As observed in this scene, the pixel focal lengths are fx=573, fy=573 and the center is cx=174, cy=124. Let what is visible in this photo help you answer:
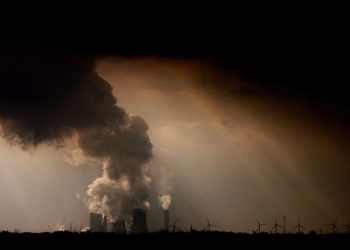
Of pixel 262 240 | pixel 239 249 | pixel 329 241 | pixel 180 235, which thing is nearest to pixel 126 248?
pixel 180 235

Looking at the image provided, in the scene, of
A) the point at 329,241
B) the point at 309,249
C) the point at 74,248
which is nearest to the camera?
the point at 74,248

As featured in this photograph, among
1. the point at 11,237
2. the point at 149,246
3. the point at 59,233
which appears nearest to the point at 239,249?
the point at 149,246

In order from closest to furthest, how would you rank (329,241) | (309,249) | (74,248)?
(74,248) → (309,249) → (329,241)

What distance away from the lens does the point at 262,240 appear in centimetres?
8081

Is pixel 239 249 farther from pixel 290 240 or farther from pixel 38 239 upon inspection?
pixel 38 239

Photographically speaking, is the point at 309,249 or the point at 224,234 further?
the point at 224,234

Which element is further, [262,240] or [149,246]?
[262,240]

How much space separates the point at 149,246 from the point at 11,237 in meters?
18.7

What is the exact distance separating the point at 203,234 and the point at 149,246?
10.7 m

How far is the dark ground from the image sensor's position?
74.1 m

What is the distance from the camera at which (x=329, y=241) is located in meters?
82.8

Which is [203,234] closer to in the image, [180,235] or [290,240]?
[180,235]

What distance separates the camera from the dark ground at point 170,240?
7412cm

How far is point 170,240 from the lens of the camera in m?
76.3
